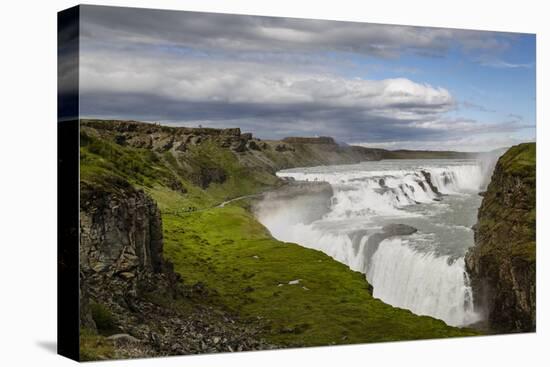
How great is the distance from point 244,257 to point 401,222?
3.94 meters

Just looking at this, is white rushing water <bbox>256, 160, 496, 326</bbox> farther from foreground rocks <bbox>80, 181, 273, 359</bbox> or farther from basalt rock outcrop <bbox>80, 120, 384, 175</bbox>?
foreground rocks <bbox>80, 181, 273, 359</bbox>

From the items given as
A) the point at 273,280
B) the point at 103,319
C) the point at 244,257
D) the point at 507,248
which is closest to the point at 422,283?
the point at 507,248

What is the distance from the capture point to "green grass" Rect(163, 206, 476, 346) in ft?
69.8

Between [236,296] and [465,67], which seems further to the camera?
[465,67]

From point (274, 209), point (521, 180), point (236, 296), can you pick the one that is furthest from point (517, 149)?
point (236, 296)

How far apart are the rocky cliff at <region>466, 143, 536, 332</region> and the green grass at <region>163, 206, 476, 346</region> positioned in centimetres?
252

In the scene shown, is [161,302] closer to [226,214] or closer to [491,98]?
[226,214]

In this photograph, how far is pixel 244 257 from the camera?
21484mm

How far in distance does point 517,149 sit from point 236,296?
7.73 m

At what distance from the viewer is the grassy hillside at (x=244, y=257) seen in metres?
21.0

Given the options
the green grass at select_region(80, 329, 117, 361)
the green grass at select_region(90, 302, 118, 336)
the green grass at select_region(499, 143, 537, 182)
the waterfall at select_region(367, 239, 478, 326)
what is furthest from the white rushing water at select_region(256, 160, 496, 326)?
the green grass at select_region(80, 329, 117, 361)

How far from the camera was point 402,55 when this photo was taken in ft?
75.5

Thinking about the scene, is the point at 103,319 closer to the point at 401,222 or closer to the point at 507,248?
the point at 401,222

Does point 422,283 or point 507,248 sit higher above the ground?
point 507,248
